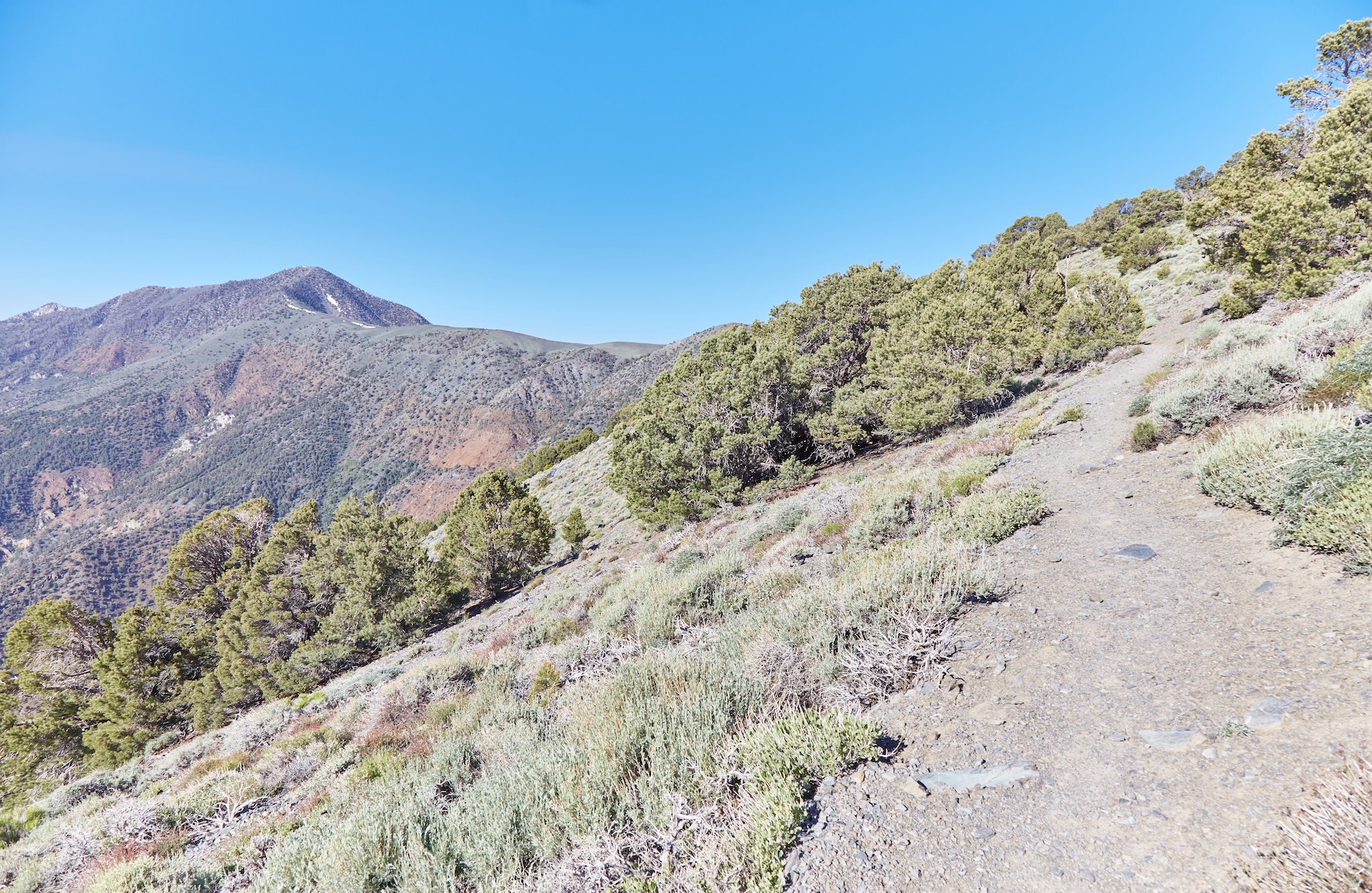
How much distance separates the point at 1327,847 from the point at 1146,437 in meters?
9.10

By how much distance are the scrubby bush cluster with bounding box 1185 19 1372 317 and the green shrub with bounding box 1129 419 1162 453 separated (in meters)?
10.5

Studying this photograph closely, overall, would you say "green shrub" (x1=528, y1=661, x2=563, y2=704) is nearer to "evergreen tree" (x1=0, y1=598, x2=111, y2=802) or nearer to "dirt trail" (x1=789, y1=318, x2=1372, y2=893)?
"dirt trail" (x1=789, y1=318, x2=1372, y2=893)

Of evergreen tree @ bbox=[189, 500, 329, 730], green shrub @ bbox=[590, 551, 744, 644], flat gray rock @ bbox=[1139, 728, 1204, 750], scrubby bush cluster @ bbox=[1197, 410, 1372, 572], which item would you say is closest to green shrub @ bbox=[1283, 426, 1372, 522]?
scrubby bush cluster @ bbox=[1197, 410, 1372, 572]

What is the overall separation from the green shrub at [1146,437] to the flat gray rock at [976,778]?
28.1 ft

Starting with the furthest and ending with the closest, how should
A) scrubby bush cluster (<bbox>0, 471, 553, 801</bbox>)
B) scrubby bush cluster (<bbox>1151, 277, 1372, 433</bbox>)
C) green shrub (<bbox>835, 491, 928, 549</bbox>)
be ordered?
scrubby bush cluster (<bbox>0, 471, 553, 801</bbox>), green shrub (<bbox>835, 491, 928, 549</bbox>), scrubby bush cluster (<bbox>1151, 277, 1372, 433</bbox>)

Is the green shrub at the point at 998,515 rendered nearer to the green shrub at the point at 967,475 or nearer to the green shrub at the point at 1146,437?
the green shrub at the point at 967,475

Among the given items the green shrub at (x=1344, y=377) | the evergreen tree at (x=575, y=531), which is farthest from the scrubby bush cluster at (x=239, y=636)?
the green shrub at (x=1344, y=377)

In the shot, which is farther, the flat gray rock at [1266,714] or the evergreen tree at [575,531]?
the evergreen tree at [575,531]

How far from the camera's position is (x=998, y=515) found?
279 inches

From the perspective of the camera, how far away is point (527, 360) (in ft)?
449

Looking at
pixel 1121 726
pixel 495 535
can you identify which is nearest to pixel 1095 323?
pixel 1121 726

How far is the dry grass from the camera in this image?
1.82 m

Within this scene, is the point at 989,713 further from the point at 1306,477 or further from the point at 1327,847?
the point at 1306,477

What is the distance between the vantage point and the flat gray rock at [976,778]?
2.98 metres
